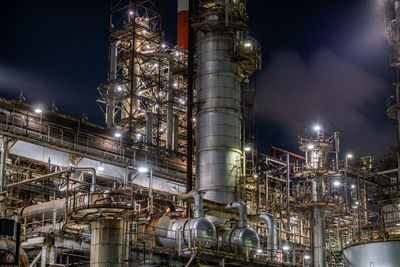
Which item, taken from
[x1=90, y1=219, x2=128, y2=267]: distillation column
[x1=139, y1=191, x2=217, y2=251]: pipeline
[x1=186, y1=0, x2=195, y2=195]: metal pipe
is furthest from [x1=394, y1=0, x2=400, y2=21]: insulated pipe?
[x1=90, y1=219, x2=128, y2=267]: distillation column

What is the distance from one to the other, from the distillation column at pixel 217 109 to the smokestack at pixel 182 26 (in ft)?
56.3

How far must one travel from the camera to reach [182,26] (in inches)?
2258

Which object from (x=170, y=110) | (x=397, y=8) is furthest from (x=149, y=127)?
(x=397, y=8)

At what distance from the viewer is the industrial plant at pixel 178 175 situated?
2617 centimetres

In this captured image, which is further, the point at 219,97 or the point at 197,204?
the point at 219,97

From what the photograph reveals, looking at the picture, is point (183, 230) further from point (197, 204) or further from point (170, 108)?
point (170, 108)

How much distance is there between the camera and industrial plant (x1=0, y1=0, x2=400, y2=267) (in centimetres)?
2617

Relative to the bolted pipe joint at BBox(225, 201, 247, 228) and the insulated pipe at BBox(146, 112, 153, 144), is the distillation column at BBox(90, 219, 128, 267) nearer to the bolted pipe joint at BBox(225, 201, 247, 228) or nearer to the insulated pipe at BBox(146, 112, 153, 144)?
the bolted pipe joint at BBox(225, 201, 247, 228)

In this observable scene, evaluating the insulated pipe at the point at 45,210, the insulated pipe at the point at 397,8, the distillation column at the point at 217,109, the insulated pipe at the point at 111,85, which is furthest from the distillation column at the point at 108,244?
the insulated pipe at the point at 397,8

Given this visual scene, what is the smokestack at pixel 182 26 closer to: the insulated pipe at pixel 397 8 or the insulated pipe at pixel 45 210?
the insulated pipe at pixel 397 8

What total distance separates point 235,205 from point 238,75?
931 cm

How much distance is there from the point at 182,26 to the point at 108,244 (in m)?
36.5

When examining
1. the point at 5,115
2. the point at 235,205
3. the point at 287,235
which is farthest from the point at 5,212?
the point at 287,235

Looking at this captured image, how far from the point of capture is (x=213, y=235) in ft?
91.9
